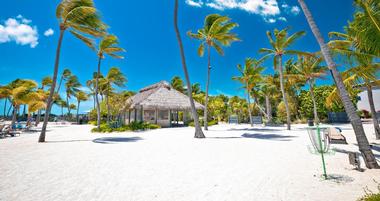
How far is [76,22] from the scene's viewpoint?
411 inches

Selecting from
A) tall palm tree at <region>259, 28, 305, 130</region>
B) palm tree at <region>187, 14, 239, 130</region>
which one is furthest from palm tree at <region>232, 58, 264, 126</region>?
palm tree at <region>187, 14, 239, 130</region>

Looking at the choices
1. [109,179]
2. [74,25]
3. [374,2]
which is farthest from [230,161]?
[74,25]

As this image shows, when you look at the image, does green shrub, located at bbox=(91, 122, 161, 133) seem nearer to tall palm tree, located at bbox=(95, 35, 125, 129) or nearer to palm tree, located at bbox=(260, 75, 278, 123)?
tall palm tree, located at bbox=(95, 35, 125, 129)

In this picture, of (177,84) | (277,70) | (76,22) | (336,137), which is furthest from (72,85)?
(336,137)

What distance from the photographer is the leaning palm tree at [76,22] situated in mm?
10070

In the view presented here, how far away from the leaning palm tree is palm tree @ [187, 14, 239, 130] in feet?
25.6

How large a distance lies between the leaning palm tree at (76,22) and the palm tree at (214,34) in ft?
25.6

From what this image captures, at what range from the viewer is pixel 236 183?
3793 mm

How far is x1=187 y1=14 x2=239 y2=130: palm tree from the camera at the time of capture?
588 inches

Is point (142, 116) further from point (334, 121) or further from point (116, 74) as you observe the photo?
point (334, 121)

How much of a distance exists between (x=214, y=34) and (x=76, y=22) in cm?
991

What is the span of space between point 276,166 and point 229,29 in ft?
42.0

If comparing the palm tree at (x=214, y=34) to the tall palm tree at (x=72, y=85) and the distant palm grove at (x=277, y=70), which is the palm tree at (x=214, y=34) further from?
the tall palm tree at (x=72, y=85)

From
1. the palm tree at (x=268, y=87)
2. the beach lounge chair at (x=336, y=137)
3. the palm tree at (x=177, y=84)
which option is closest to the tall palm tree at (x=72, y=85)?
the palm tree at (x=177, y=84)
